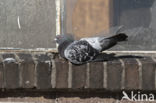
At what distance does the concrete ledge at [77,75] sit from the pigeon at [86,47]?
37 mm

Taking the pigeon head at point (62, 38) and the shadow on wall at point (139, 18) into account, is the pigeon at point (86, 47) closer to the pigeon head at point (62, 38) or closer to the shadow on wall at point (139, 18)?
the pigeon head at point (62, 38)

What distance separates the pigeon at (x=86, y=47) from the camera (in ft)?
6.64

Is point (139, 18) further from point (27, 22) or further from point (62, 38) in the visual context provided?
point (27, 22)

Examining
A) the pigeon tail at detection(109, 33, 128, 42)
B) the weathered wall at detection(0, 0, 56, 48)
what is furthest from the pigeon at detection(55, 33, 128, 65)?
the weathered wall at detection(0, 0, 56, 48)

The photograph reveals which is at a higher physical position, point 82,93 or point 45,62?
point 45,62

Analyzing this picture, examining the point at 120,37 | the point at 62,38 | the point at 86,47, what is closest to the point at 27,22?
the point at 62,38

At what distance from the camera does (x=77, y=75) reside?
2041 millimetres

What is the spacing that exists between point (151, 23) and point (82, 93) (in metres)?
0.58

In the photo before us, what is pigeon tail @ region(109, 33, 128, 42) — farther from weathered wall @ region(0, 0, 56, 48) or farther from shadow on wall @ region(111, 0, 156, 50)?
weathered wall @ region(0, 0, 56, 48)

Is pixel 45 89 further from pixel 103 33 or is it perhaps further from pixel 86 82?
pixel 103 33

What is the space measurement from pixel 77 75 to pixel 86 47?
15 cm

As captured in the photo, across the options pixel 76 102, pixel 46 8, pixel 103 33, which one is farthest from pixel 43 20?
pixel 76 102

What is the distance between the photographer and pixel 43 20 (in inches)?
90.7

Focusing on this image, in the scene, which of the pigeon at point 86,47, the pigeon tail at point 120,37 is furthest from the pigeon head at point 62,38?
the pigeon tail at point 120,37
